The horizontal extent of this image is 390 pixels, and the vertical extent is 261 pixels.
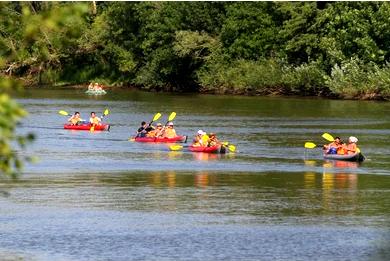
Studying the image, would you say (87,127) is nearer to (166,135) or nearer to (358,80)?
(166,135)

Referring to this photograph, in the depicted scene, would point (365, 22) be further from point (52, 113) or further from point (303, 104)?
point (52, 113)

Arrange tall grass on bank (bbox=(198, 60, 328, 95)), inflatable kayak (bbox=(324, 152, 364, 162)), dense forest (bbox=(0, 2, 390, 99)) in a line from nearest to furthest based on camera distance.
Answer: inflatable kayak (bbox=(324, 152, 364, 162))
dense forest (bbox=(0, 2, 390, 99))
tall grass on bank (bbox=(198, 60, 328, 95))

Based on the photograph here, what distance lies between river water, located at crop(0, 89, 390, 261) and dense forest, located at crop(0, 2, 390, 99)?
68.7ft

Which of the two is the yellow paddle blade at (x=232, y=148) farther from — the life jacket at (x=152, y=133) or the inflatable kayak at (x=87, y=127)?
the inflatable kayak at (x=87, y=127)

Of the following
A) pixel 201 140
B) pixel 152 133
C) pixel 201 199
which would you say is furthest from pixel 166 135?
pixel 201 199

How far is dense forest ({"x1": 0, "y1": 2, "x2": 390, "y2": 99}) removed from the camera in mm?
71562

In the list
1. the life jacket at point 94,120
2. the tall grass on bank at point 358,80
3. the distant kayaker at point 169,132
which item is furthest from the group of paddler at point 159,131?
the tall grass on bank at point 358,80

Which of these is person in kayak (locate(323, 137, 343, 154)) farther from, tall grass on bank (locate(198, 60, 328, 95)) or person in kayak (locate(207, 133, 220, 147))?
tall grass on bank (locate(198, 60, 328, 95))

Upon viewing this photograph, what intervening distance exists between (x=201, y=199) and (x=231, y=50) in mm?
54447

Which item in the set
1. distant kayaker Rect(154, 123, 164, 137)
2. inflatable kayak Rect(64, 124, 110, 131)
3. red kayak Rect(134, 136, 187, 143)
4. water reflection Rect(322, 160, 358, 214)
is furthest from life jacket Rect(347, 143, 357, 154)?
inflatable kayak Rect(64, 124, 110, 131)

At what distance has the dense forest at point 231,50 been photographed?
7156cm

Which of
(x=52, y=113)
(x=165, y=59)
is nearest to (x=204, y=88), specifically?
(x=165, y=59)

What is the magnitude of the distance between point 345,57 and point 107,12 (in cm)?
2919

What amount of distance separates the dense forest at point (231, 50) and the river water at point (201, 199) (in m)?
20.9
